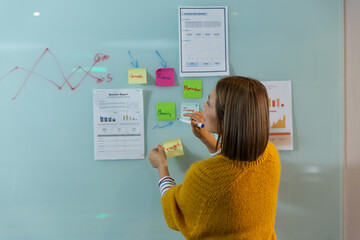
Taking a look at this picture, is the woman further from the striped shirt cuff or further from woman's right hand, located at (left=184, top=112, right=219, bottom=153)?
woman's right hand, located at (left=184, top=112, right=219, bottom=153)

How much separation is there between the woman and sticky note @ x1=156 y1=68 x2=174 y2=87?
376mm

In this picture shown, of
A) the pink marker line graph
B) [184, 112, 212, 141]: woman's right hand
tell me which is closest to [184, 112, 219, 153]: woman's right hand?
[184, 112, 212, 141]: woman's right hand

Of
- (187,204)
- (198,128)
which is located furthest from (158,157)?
(187,204)

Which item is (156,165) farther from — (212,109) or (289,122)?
(289,122)

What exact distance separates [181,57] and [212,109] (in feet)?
1.23

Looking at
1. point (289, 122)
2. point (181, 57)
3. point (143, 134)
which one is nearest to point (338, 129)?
point (289, 122)

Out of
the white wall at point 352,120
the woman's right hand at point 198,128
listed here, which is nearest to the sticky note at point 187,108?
the woman's right hand at point 198,128

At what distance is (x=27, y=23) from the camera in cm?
102

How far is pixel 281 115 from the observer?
1.08 meters

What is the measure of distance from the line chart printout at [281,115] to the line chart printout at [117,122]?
0.59 m

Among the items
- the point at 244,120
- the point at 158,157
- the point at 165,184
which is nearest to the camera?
the point at 244,120

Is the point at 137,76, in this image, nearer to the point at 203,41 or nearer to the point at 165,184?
the point at 203,41

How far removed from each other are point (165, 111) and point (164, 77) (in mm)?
149

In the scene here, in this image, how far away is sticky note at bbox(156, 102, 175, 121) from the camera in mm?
1058
